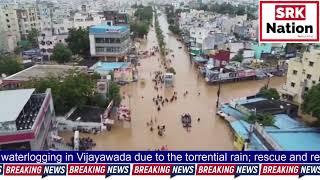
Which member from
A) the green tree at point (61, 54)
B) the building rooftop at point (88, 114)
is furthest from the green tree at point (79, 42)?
the building rooftop at point (88, 114)

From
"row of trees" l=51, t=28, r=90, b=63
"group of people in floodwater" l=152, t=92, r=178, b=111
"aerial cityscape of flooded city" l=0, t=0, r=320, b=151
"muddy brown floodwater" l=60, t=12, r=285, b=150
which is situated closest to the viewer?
"aerial cityscape of flooded city" l=0, t=0, r=320, b=151

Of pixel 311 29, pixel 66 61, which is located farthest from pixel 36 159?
pixel 66 61

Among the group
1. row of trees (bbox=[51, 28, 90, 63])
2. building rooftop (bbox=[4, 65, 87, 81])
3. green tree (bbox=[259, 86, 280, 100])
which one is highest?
row of trees (bbox=[51, 28, 90, 63])

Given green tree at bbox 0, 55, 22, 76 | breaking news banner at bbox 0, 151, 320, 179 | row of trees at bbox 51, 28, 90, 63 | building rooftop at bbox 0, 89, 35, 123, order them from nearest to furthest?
breaking news banner at bbox 0, 151, 320, 179 → building rooftop at bbox 0, 89, 35, 123 → green tree at bbox 0, 55, 22, 76 → row of trees at bbox 51, 28, 90, 63

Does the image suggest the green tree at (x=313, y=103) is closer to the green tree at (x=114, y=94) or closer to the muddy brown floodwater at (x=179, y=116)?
the muddy brown floodwater at (x=179, y=116)

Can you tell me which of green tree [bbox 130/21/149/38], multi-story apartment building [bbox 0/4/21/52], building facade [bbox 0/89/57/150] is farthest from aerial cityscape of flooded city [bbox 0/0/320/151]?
green tree [bbox 130/21/149/38]

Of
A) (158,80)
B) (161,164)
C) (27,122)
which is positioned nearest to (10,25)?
(158,80)

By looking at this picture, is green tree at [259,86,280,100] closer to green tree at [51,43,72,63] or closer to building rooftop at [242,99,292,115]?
building rooftop at [242,99,292,115]

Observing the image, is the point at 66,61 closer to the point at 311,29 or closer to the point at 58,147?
the point at 58,147
